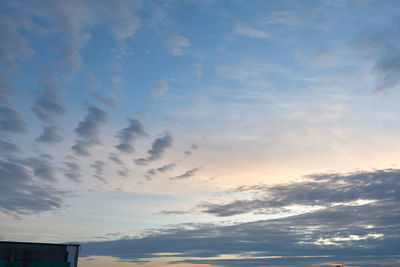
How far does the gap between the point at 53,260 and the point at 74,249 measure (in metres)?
2.41

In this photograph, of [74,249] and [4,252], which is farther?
[74,249]

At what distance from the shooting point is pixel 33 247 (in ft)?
137

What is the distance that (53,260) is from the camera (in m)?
42.3

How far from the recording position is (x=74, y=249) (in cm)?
4362

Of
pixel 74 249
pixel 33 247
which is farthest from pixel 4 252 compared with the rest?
pixel 74 249

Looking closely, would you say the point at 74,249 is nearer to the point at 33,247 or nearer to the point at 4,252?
the point at 33,247

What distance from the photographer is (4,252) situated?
40406 mm

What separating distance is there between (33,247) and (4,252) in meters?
2.80

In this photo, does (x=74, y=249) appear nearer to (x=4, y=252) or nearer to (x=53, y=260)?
(x=53, y=260)

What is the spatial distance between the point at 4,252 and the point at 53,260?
5000 millimetres

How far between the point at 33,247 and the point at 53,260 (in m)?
2.56

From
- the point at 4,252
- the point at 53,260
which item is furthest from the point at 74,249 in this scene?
the point at 4,252

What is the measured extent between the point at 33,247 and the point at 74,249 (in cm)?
430
